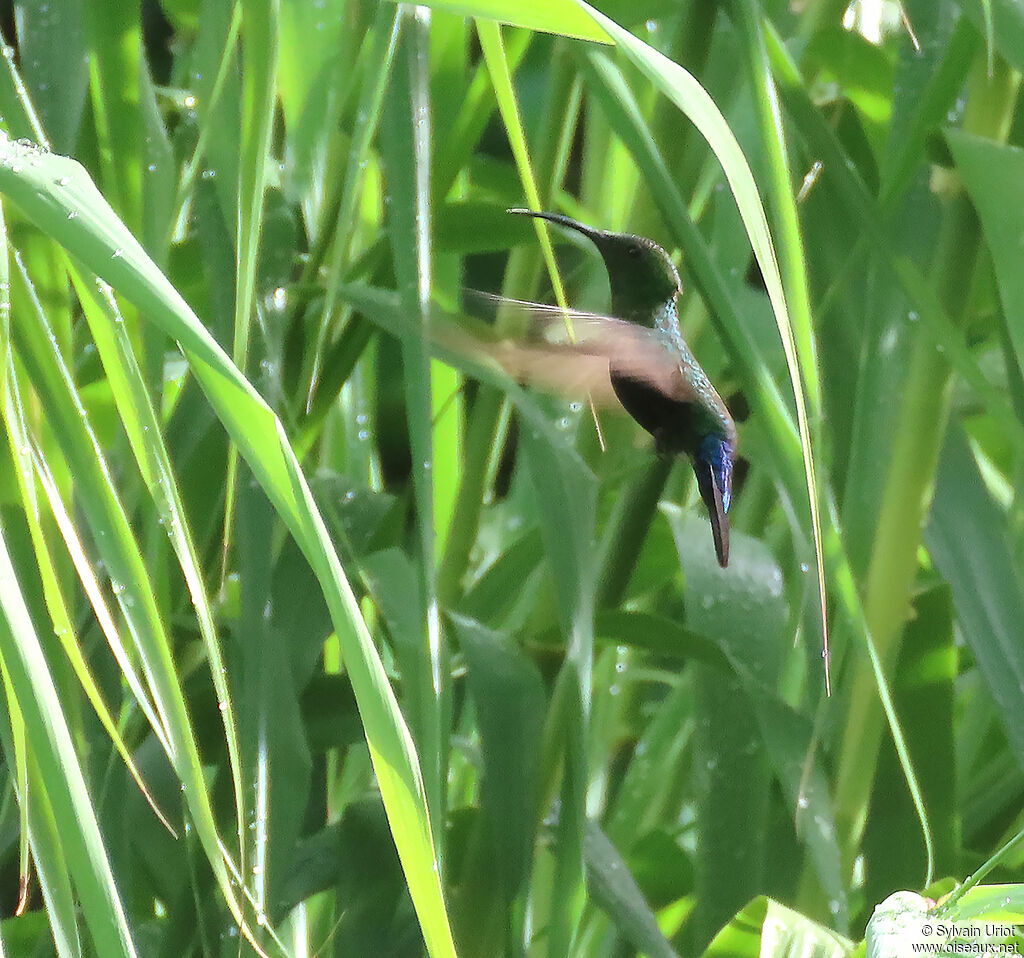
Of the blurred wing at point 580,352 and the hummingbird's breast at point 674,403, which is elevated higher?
the blurred wing at point 580,352

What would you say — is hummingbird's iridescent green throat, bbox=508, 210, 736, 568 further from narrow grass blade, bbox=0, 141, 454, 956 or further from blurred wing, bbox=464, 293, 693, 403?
narrow grass blade, bbox=0, 141, 454, 956

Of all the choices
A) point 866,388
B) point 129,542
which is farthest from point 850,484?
point 129,542

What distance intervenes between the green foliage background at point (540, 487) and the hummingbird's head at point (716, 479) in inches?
0.9

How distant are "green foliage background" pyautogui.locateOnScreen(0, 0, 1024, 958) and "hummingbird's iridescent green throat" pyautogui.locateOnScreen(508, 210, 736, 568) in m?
0.02

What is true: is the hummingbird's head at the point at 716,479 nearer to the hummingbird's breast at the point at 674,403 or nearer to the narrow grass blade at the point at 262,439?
the hummingbird's breast at the point at 674,403

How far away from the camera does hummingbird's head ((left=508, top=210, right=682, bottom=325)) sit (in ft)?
1.39

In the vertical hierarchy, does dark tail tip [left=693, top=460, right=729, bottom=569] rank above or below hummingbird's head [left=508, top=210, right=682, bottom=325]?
below

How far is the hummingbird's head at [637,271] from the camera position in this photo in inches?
16.7

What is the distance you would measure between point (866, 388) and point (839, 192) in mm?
75

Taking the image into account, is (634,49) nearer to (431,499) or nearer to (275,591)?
(431,499)

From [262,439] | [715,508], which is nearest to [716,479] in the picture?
[715,508]

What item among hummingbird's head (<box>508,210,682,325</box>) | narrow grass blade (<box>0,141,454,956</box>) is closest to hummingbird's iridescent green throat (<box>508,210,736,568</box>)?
hummingbird's head (<box>508,210,682,325</box>)

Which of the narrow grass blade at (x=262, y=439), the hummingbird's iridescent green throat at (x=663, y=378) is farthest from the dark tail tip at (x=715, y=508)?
the narrow grass blade at (x=262, y=439)

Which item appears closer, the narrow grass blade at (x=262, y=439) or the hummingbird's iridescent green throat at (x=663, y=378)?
the narrow grass blade at (x=262, y=439)
